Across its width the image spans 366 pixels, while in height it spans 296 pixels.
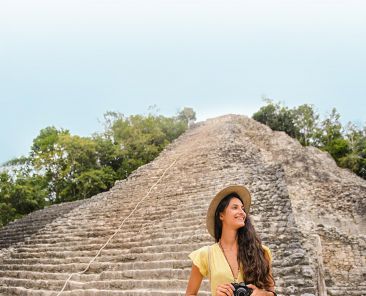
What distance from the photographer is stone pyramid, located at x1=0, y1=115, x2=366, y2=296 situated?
5.27 meters

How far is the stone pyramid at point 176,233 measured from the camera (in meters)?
5.27

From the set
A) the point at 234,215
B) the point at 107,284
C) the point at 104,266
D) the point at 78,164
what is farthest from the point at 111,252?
the point at 78,164

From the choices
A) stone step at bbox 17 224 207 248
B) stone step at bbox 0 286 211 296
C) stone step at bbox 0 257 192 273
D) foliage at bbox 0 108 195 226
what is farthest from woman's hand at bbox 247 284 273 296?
foliage at bbox 0 108 195 226

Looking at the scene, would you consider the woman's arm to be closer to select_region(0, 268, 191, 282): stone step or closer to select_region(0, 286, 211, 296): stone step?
select_region(0, 286, 211, 296): stone step

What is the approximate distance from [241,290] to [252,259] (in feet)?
0.89

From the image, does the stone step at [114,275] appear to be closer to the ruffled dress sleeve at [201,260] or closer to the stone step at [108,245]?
the stone step at [108,245]

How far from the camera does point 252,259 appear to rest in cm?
231

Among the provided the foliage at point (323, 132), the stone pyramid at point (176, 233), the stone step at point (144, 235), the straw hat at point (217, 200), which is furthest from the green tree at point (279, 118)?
→ the straw hat at point (217, 200)

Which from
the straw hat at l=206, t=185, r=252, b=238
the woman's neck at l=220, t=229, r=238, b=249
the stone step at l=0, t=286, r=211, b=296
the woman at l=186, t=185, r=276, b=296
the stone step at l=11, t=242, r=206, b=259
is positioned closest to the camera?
the woman at l=186, t=185, r=276, b=296

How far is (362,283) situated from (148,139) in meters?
13.3

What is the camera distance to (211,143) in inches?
495

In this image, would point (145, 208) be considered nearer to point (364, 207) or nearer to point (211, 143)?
point (211, 143)

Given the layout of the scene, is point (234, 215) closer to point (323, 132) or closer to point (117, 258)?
point (117, 258)

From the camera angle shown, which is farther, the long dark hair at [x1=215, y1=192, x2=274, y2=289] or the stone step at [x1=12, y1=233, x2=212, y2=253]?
the stone step at [x1=12, y1=233, x2=212, y2=253]
